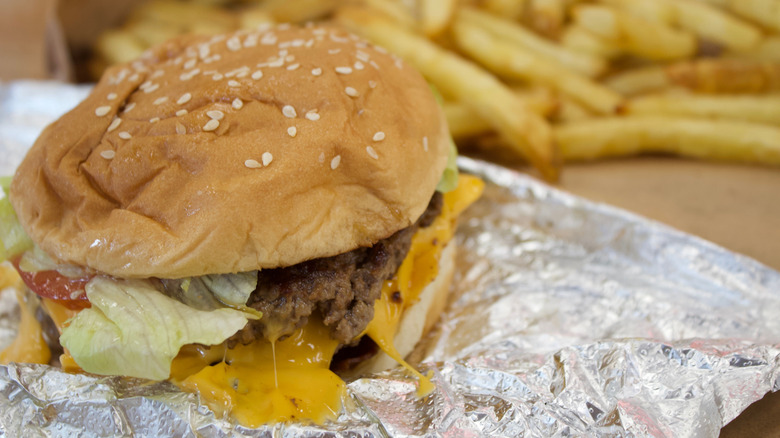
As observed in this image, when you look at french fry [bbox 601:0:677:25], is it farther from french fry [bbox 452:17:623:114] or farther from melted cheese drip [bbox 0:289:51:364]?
melted cheese drip [bbox 0:289:51:364]

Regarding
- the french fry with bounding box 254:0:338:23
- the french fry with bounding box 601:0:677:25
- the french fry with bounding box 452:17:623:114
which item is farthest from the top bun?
the french fry with bounding box 601:0:677:25

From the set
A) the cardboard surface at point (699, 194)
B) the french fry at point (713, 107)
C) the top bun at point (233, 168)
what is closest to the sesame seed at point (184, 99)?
the top bun at point (233, 168)

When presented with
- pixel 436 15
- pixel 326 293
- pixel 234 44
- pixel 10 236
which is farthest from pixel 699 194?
pixel 10 236

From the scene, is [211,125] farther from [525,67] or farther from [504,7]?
[504,7]

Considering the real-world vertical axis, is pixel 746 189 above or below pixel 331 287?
below

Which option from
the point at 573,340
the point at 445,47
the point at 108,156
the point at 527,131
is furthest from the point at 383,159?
the point at 445,47

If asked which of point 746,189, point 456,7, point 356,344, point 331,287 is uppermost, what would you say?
point 456,7

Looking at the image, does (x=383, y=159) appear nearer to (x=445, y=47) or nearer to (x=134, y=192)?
(x=134, y=192)
